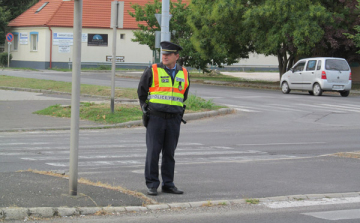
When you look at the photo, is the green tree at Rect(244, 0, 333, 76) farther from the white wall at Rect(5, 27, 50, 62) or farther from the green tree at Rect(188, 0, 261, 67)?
the white wall at Rect(5, 27, 50, 62)

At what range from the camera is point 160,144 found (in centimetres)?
714

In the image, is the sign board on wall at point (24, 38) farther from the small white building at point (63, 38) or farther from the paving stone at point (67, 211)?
the paving stone at point (67, 211)

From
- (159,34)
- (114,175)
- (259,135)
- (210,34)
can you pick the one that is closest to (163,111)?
(114,175)

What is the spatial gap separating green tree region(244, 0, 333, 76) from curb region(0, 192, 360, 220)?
2358 centimetres

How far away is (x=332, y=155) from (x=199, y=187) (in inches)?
170

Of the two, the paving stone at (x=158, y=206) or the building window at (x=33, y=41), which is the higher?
the building window at (x=33, y=41)

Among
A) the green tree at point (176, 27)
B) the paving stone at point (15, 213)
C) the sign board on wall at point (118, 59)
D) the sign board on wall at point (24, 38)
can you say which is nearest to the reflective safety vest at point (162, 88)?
the paving stone at point (15, 213)

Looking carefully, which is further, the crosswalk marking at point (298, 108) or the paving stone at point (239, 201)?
the crosswalk marking at point (298, 108)

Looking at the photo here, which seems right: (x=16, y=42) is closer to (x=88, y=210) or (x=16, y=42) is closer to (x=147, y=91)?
(x=147, y=91)

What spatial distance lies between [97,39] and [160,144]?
4814cm

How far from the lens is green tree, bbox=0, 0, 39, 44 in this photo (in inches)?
2164

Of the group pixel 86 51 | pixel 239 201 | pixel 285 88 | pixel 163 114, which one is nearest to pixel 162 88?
pixel 163 114

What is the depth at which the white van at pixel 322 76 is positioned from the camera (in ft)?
87.6

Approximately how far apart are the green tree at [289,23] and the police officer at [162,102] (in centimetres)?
2397
